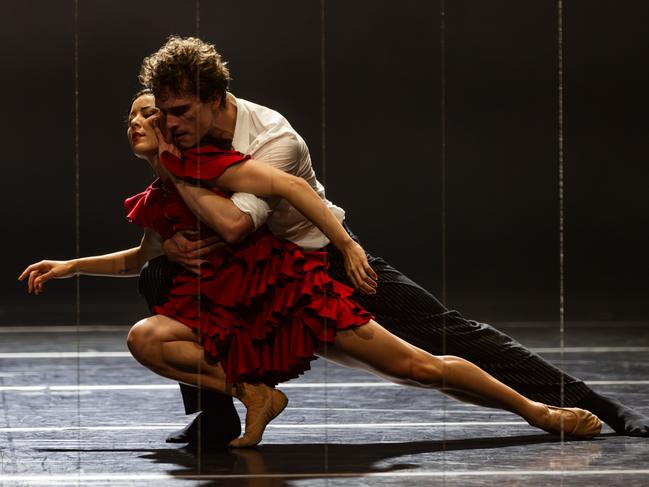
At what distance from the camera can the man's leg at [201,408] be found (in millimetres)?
3245

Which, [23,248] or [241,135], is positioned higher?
[241,135]

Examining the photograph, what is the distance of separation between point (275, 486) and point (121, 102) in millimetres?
4705

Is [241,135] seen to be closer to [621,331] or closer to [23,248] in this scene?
[621,331]

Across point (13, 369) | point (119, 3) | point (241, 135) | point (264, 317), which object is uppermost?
point (119, 3)

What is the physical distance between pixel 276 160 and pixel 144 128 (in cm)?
33

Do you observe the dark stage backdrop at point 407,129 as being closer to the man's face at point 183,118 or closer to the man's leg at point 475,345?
the man's leg at point 475,345

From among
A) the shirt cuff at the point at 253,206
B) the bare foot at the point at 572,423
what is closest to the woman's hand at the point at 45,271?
the shirt cuff at the point at 253,206

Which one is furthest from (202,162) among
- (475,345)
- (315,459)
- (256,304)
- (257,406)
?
(475,345)

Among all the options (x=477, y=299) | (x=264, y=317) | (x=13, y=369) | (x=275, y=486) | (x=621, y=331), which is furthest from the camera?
(x=477, y=299)

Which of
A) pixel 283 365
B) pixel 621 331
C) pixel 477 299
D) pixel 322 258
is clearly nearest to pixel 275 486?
pixel 283 365

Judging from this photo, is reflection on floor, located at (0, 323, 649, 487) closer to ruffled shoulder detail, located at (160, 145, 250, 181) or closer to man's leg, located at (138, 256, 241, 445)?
man's leg, located at (138, 256, 241, 445)

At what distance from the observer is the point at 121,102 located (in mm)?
7168

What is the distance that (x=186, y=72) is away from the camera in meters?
3.06

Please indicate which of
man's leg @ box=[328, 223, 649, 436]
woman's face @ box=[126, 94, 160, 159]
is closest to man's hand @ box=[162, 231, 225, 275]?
woman's face @ box=[126, 94, 160, 159]
